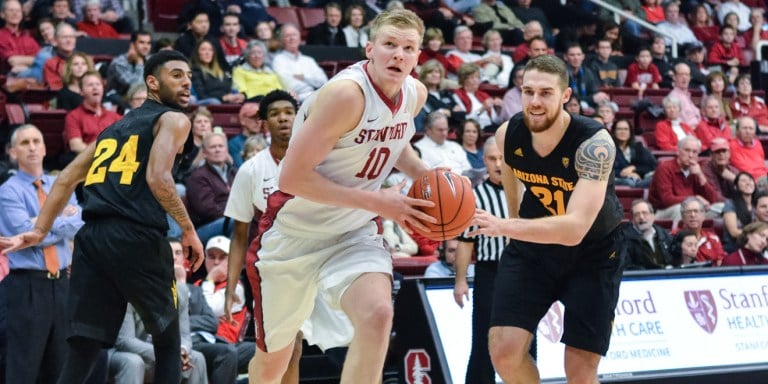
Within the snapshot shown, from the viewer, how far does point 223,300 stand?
815 cm

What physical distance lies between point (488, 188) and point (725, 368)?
7.86 ft

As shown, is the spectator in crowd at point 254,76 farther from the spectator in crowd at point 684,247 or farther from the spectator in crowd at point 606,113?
the spectator in crowd at point 684,247

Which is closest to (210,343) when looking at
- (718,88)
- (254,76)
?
(254,76)

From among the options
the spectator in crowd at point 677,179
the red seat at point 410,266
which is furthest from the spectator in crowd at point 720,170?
the red seat at point 410,266

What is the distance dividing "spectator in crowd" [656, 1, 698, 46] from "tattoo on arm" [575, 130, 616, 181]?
11835mm

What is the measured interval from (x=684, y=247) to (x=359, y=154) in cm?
609

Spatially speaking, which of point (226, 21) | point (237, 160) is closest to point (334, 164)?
point (237, 160)

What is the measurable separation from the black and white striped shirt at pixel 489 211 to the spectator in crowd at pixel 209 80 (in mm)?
4309

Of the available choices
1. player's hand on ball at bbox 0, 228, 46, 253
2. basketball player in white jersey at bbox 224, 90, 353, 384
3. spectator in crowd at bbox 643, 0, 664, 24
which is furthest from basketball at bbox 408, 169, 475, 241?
spectator in crowd at bbox 643, 0, 664, 24

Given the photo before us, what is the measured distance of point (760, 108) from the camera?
14906mm

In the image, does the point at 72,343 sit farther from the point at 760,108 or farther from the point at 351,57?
the point at 760,108

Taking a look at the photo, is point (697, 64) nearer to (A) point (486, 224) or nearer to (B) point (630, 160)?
(B) point (630, 160)

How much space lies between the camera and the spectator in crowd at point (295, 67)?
1186 centimetres

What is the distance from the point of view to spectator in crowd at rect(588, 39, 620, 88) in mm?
14359
